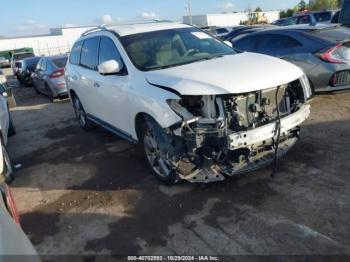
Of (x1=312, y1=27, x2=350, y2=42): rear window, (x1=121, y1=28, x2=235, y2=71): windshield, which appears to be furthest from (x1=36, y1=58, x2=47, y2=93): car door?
(x1=312, y1=27, x2=350, y2=42): rear window

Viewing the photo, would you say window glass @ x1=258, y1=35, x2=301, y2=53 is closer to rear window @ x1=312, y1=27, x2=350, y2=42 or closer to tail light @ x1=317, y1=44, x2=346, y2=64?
rear window @ x1=312, y1=27, x2=350, y2=42

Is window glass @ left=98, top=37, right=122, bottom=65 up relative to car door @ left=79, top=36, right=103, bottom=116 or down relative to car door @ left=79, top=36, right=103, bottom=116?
up

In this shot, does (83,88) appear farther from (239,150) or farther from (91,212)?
(239,150)

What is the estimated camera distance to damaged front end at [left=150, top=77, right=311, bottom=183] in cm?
399

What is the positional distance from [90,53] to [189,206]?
11.9 feet

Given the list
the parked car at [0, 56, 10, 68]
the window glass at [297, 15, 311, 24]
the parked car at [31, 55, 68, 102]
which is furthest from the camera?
the parked car at [0, 56, 10, 68]

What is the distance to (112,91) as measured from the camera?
17.8 feet

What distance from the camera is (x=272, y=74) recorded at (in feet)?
13.7

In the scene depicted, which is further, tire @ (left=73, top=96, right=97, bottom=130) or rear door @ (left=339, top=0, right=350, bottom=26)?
rear door @ (left=339, top=0, right=350, bottom=26)

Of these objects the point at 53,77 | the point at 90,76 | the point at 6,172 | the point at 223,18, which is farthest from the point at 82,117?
the point at 223,18

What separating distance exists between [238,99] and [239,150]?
581 mm

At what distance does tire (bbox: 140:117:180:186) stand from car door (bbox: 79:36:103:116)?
4.98 feet

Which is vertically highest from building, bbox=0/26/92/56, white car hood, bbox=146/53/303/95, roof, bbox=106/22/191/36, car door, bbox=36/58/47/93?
roof, bbox=106/22/191/36

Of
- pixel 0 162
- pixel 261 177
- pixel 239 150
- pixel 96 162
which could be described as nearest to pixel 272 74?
pixel 239 150
